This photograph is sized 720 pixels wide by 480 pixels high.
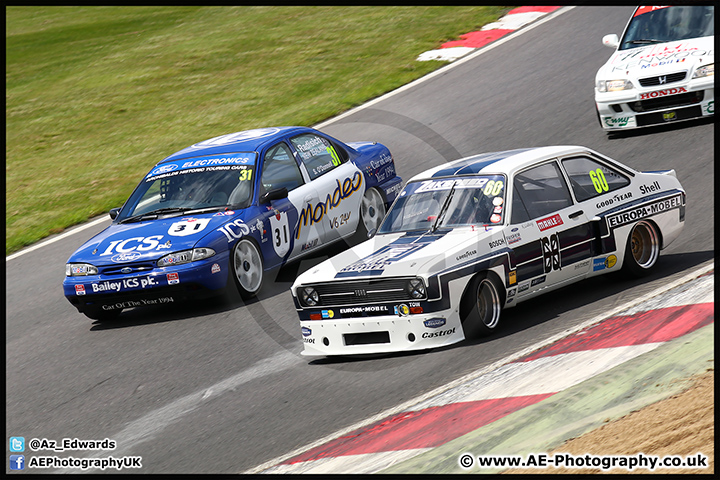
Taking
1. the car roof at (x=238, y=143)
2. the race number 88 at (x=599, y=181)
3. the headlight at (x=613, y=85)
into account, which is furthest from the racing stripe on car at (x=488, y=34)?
the race number 88 at (x=599, y=181)

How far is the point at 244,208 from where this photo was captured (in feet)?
29.7

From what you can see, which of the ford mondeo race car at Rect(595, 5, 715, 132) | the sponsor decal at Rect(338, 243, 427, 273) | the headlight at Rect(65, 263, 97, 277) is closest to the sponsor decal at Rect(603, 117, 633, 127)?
the ford mondeo race car at Rect(595, 5, 715, 132)

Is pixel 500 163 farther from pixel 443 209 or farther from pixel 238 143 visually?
pixel 238 143

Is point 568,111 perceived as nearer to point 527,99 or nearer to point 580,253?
point 527,99

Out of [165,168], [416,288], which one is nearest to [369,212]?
[165,168]

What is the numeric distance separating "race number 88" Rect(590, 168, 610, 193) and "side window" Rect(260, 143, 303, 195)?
11.0 feet

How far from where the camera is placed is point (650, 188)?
802cm

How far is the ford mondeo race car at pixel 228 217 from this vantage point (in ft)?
27.8

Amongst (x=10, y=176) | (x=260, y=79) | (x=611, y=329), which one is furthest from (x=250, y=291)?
(x=260, y=79)

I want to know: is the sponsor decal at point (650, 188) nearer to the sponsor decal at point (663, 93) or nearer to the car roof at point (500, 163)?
the car roof at point (500, 163)

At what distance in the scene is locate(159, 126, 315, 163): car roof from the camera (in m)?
9.82

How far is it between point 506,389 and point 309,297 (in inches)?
73.7

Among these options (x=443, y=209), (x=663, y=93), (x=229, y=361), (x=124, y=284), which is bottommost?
(x=229, y=361)

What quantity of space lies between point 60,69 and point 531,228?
786 inches
